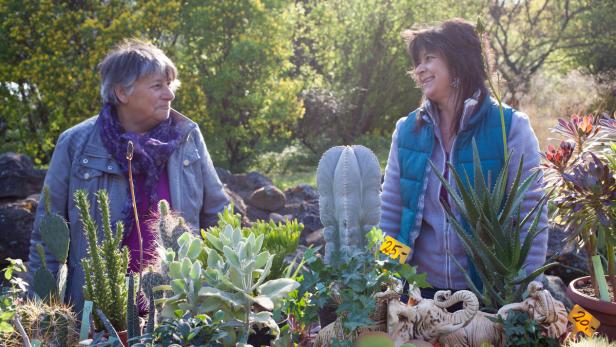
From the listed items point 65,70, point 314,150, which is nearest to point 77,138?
point 65,70

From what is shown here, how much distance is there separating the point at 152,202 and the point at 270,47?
8.05 meters

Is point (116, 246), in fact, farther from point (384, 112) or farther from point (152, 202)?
point (384, 112)

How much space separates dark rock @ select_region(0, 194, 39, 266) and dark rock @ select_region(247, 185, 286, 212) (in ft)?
7.66

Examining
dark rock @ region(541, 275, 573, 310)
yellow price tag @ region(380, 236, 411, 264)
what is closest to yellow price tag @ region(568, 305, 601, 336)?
yellow price tag @ region(380, 236, 411, 264)

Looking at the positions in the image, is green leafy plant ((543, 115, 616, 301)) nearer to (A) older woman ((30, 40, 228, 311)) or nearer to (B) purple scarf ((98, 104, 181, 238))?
(A) older woman ((30, 40, 228, 311))

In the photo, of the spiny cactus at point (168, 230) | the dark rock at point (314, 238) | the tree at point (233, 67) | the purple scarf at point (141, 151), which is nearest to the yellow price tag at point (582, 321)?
the spiny cactus at point (168, 230)

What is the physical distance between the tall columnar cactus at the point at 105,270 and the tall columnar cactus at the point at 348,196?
1.74 ft

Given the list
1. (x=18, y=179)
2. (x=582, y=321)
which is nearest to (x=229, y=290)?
(x=582, y=321)

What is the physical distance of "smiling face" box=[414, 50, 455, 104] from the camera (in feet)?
8.88

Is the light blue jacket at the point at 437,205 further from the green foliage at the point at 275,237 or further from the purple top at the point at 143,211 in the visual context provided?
the purple top at the point at 143,211

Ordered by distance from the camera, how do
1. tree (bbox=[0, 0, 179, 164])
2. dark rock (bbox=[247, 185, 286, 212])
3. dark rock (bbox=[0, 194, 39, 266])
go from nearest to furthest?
dark rock (bbox=[0, 194, 39, 266]) < dark rock (bbox=[247, 185, 286, 212]) < tree (bbox=[0, 0, 179, 164])

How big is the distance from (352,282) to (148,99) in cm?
189

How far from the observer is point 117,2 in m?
9.03

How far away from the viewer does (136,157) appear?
9.13 ft
